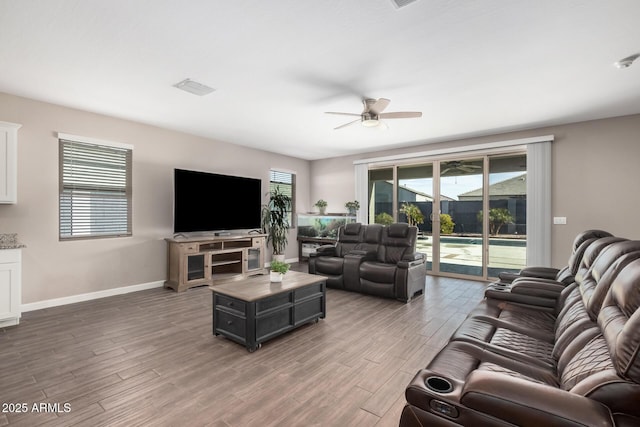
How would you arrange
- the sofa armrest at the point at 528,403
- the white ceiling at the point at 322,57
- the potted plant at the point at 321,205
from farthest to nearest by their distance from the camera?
the potted plant at the point at 321,205
the white ceiling at the point at 322,57
the sofa armrest at the point at 528,403

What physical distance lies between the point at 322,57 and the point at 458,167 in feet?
13.8

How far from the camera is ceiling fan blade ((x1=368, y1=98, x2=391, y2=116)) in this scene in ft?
11.3

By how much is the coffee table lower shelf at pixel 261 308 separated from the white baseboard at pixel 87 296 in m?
2.54

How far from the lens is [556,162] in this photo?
16.3 feet

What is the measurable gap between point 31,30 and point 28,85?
56.6 inches

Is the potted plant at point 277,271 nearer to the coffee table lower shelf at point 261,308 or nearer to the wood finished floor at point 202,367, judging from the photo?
the coffee table lower shelf at point 261,308

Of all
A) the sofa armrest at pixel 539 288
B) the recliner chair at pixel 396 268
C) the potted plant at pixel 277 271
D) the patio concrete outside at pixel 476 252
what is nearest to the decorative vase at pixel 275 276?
the potted plant at pixel 277 271

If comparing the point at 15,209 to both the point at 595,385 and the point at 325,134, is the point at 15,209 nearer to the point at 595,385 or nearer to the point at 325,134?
the point at 325,134

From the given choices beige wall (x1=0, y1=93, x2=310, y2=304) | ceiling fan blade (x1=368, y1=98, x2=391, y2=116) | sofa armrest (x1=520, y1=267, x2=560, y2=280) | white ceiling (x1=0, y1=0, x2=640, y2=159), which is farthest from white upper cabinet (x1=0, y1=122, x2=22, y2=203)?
sofa armrest (x1=520, y1=267, x2=560, y2=280)

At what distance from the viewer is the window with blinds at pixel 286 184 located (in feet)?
23.6

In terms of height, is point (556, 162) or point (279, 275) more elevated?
point (556, 162)

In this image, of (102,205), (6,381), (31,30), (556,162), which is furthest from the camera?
(556,162)

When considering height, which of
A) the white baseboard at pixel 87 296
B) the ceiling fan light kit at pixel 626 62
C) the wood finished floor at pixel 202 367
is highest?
the ceiling fan light kit at pixel 626 62

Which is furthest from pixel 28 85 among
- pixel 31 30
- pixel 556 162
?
pixel 556 162
